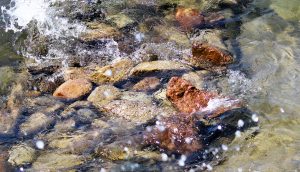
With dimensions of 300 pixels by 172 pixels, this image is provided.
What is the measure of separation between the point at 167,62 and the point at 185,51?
552 mm

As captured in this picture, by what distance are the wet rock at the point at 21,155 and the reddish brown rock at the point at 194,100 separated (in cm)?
197

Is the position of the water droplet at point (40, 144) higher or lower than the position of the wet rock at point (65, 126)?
higher

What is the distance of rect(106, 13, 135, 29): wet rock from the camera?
8025 mm

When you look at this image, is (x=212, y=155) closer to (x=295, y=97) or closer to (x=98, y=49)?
(x=295, y=97)

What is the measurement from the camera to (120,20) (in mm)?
8164

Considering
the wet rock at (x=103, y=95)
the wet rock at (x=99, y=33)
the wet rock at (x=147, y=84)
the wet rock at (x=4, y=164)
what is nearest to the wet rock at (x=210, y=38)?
the wet rock at (x=147, y=84)

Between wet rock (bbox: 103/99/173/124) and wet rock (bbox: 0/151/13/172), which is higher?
wet rock (bbox: 0/151/13/172)

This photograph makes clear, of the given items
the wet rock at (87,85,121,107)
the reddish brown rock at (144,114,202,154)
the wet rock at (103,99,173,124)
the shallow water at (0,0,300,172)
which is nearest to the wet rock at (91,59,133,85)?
the wet rock at (87,85,121,107)

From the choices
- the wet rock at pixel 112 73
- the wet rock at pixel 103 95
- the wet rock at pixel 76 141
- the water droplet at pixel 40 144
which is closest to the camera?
the wet rock at pixel 76 141

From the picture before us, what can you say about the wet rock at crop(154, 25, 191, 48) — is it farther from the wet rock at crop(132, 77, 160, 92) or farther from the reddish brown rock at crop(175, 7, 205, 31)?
the wet rock at crop(132, 77, 160, 92)

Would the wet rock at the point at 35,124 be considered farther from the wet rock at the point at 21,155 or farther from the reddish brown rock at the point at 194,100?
the reddish brown rock at the point at 194,100

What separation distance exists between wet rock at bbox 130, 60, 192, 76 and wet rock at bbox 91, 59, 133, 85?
0.17 meters

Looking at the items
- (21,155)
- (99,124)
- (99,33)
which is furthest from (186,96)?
(99,33)

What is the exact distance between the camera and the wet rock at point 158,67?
21.6ft
